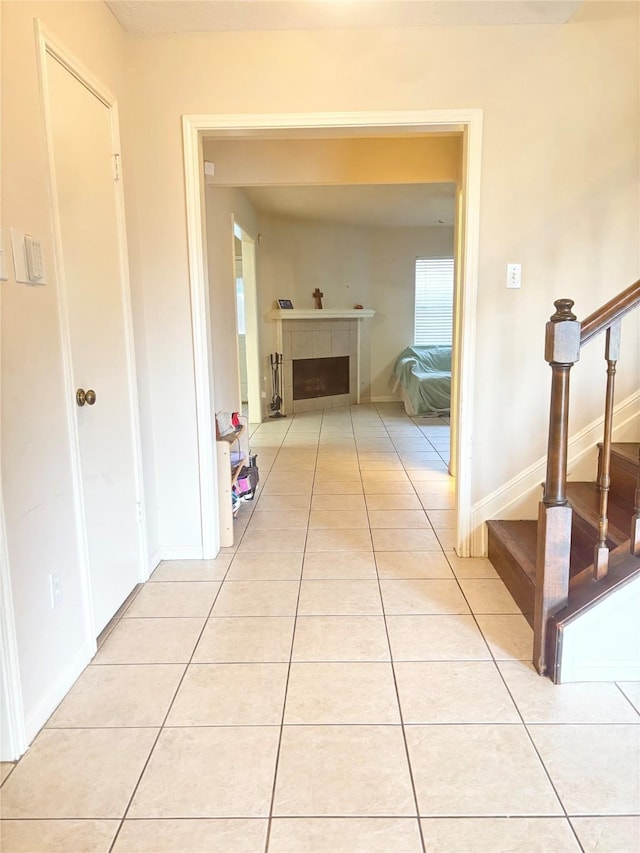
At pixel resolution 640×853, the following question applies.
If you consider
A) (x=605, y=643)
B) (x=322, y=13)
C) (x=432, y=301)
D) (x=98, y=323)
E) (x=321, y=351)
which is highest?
(x=322, y=13)

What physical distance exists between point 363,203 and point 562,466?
190 inches

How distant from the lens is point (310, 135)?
255 cm

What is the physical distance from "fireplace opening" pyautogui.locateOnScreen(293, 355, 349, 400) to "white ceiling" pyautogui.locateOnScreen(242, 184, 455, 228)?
1.77 metres

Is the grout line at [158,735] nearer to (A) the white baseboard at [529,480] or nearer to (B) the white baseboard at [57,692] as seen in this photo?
(B) the white baseboard at [57,692]

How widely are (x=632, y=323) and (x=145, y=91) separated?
237 centimetres

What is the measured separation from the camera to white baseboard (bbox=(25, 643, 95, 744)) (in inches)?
62.8

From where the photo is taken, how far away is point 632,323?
8.19 feet

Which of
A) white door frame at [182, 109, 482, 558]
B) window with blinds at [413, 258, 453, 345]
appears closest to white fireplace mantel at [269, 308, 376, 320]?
window with blinds at [413, 258, 453, 345]

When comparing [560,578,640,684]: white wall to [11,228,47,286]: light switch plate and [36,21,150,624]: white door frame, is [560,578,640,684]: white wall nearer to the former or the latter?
[36,21,150,624]: white door frame

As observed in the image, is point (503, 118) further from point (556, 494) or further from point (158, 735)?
point (158, 735)

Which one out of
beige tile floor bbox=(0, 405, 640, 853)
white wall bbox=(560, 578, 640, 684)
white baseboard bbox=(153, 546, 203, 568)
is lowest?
beige tile floor bbox=(0, 405, 640, 853)

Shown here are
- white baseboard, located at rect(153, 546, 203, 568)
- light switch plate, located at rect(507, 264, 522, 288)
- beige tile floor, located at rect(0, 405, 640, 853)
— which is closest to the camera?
beige tile floor, located at rect(0, 405, 640, 853)

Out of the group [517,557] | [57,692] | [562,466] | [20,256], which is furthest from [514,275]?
[57,692]

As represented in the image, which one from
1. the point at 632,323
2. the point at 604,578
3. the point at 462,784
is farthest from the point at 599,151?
the point at 462,784
